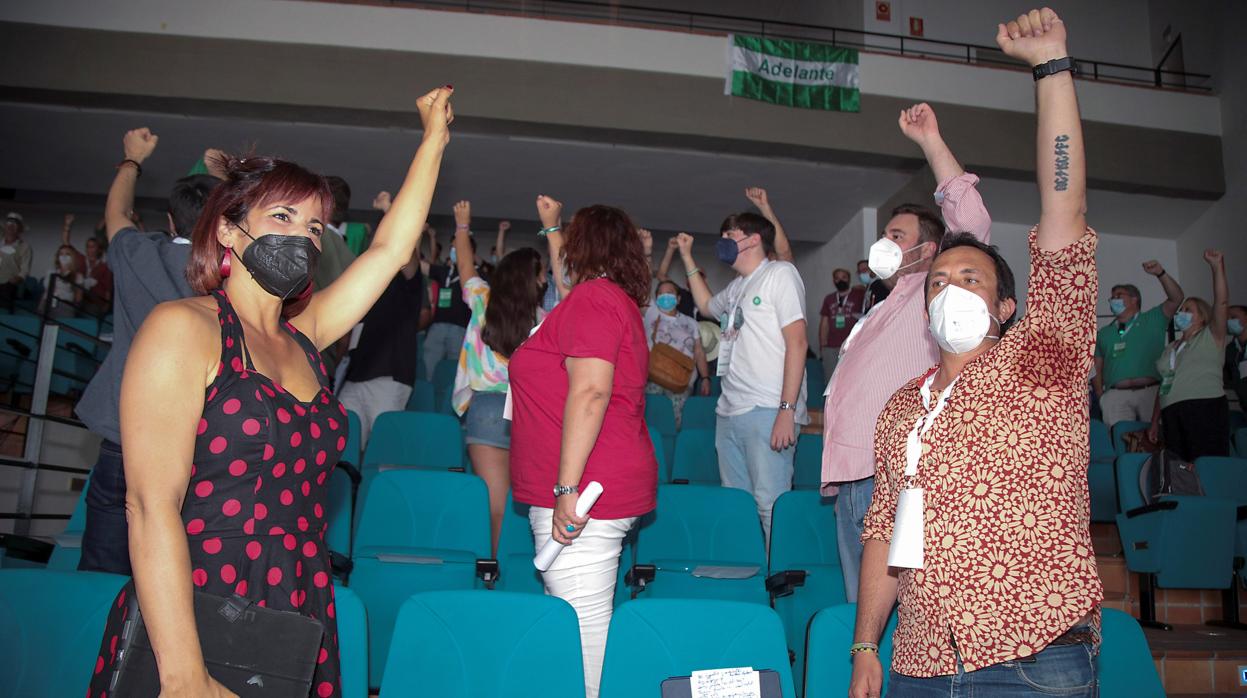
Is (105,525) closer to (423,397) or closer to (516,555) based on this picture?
(516,555)

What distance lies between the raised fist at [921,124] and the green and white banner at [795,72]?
5.86 metres

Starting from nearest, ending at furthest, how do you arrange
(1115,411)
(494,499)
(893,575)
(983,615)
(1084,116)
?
(983,615)
(893,575)
(494,499)
(1115,411)
(1084,116)

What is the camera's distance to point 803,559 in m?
3.04

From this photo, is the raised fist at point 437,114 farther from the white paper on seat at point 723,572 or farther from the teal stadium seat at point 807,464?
the teal stadium seat at point 807,464

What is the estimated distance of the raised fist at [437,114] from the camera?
1.66 meters

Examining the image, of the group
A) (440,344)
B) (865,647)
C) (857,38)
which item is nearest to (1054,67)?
(865,647)

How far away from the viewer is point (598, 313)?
2086 millimetres

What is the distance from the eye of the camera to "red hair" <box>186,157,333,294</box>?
1.34 meters

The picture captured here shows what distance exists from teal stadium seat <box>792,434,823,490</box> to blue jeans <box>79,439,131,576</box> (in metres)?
3.05

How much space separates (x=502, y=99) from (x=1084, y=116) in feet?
18.1

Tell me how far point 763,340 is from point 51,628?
2.29 m

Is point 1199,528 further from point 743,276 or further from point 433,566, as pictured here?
point 433,566

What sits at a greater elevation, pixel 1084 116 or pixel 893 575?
pixel 1084 116

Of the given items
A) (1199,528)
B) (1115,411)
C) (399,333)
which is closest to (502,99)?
(399,333)
